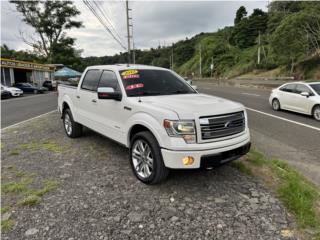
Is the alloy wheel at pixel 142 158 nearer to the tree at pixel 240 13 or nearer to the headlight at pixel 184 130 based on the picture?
the headlight at pixel 184 130

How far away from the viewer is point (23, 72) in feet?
125

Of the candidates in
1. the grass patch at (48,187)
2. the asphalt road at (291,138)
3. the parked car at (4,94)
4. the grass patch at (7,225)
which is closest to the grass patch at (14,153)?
Answer: the grass patch at (48,187)

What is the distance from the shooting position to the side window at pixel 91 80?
5504mm

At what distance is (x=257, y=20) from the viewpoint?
60062mm

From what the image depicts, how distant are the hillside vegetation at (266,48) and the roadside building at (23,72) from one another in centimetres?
1197

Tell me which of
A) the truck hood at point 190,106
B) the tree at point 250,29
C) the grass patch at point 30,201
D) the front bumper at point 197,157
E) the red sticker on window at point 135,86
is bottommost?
the grass patch at point 30,201

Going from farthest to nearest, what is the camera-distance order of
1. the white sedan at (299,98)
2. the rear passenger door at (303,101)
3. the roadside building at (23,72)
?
the roadside building at (23,72), the rear passenger door at (303,101), the white sedan at (299,98)

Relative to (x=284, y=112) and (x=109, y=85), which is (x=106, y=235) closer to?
(x=109, y=85)

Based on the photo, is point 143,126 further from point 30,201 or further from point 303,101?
point 303,101

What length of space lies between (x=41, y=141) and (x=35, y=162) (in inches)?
63.6

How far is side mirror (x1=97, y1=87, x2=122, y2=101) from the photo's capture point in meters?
4.33

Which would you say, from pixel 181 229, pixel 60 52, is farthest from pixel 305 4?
pixel 60 52

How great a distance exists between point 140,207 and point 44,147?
3.60 meters

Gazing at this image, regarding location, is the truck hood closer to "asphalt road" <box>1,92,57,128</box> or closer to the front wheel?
"asphalt road" <box>1,92,57,128</box>
